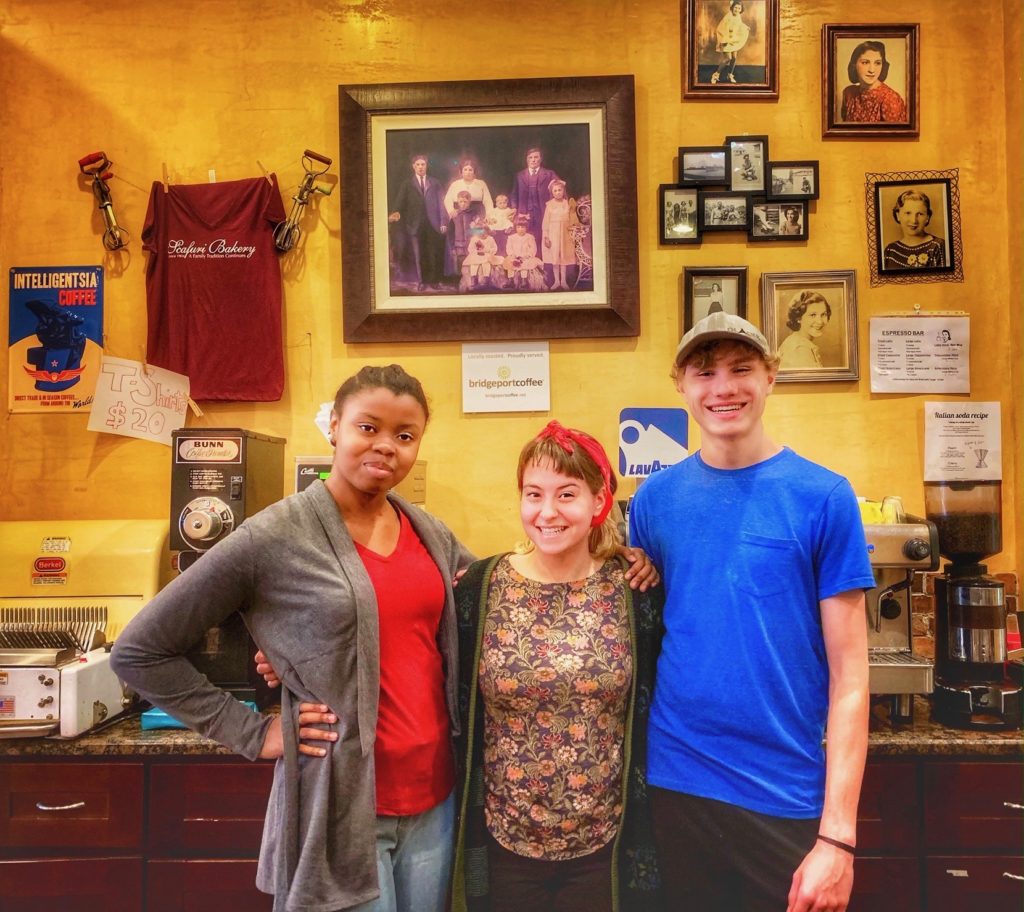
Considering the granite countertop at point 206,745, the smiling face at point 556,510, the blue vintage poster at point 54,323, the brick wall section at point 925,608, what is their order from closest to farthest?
the smiling face at point 556,510 < the granite countertop at point 206,745 < the brick wall section at point 925,608 < the blue vintage poster at point 54,323

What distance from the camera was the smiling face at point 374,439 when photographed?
52.0 inches

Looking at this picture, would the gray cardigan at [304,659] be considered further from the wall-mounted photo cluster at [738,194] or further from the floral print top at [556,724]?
the wall-mounted photo cluster at [738,194]

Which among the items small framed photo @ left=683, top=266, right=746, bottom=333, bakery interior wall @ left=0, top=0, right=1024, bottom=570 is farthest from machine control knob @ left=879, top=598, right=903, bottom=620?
small framed photo @ left=683, top=266, right=746, bottom=333

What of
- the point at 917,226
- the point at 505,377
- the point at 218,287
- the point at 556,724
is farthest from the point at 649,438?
the point at 218,287

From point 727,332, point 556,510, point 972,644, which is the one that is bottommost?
point 972,644

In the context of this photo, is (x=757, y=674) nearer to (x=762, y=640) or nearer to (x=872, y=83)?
(x=762, y=640)

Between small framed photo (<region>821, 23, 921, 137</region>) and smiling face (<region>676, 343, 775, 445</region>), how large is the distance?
1536mm

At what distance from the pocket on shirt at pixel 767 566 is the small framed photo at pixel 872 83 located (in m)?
1.79

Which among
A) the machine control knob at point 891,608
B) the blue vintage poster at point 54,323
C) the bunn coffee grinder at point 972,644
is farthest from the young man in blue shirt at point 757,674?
the blue vintage poster at point 54,323

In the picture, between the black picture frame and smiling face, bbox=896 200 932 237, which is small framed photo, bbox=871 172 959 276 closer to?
smiling face, bbox=896 200 932 237

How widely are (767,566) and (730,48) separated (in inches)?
77.4

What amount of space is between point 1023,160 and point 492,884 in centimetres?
268

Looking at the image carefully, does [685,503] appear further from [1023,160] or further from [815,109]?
[1023,160]

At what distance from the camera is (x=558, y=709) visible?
4.43ft
